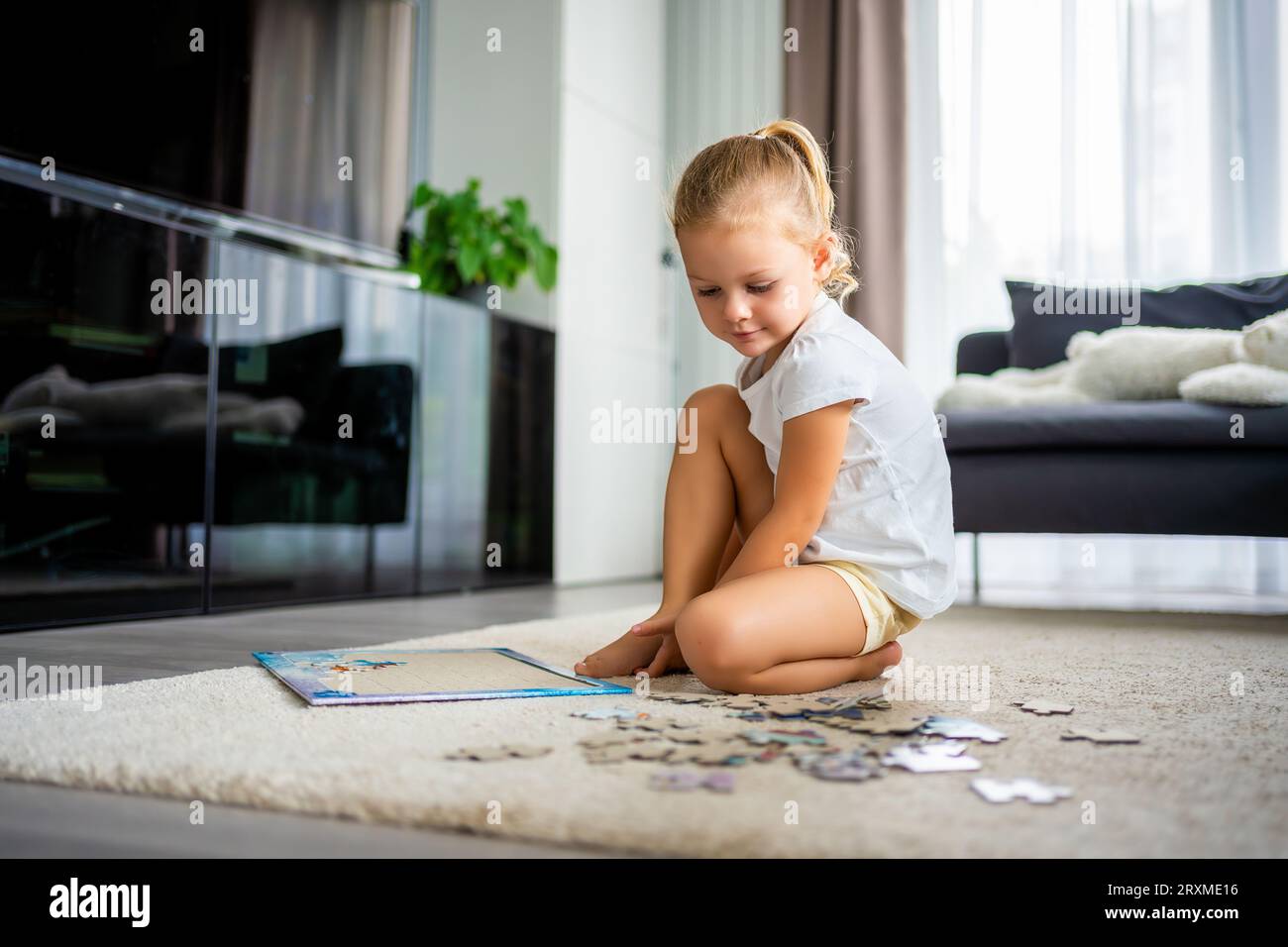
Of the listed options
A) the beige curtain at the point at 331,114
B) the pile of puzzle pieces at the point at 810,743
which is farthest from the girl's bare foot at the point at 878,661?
the beige curtain at the point at 331,114

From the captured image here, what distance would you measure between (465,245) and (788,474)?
2194 millimetres

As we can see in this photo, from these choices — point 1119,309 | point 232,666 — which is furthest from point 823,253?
point 1119,309

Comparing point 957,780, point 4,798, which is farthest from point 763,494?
point 4,798

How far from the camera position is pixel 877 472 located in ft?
4.45

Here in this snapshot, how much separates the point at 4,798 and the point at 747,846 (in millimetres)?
584

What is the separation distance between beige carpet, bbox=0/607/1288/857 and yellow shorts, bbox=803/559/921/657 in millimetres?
73

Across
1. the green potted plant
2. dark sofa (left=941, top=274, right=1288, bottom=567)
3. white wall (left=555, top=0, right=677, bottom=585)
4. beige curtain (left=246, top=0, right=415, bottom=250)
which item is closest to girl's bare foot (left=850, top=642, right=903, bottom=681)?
dark sofa (left=941, top=274, right=1288, bottom=567)

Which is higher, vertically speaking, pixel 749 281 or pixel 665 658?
pixel 749 281

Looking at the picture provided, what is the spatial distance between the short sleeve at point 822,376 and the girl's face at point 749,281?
50mm

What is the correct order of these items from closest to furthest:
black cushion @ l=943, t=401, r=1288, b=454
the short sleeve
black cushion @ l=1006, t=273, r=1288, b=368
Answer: the short sleeve → black cushion @ l=943, t=401, r=1288, b=454 → black cushion @ l=1006, t=273, r=1288, b=368

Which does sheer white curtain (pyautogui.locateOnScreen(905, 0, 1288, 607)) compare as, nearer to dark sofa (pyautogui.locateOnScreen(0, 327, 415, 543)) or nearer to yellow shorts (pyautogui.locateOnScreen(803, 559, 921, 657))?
dark sofa (pyautogui.locateOnScreen(0, 327, 415, 543))

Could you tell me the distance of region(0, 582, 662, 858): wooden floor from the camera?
0.71 metres

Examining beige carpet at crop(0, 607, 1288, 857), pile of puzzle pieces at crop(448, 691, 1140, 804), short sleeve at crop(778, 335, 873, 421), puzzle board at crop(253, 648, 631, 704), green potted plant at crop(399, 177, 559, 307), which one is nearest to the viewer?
beige carpet at crop(0, 607, 1288, 857)

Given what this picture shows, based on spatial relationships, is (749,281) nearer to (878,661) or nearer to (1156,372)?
(878,661)
